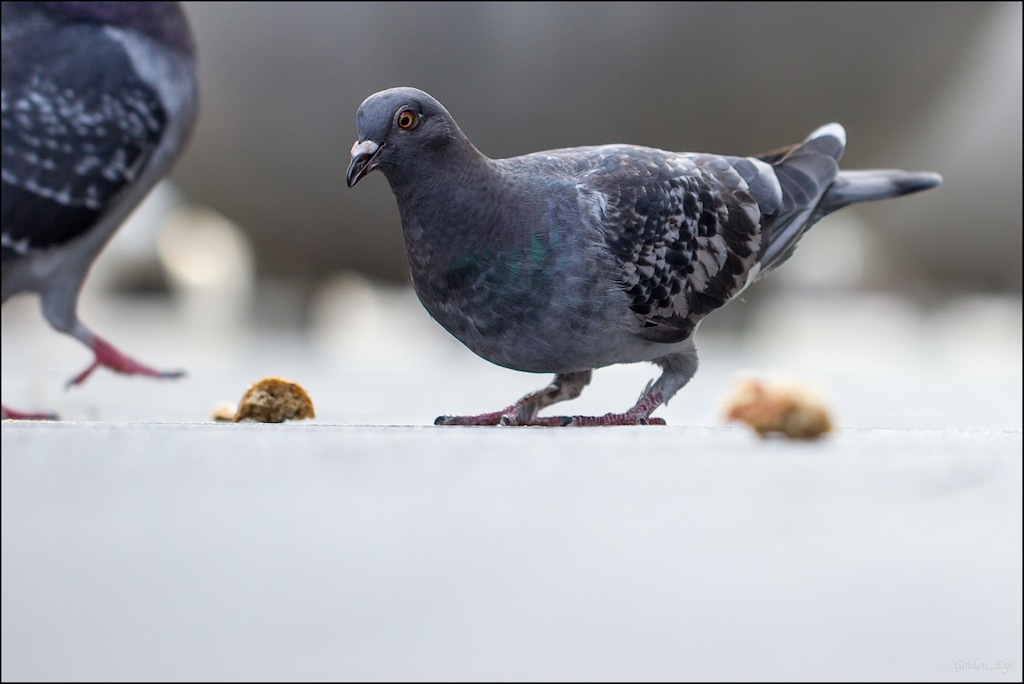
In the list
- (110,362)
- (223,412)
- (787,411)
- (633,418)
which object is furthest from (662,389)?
(110,362)

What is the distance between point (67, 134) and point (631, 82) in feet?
9.48

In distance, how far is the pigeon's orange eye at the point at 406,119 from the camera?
3.86ft

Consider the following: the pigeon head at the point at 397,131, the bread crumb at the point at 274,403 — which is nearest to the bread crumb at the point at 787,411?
the pigeon head at the point at 397,131

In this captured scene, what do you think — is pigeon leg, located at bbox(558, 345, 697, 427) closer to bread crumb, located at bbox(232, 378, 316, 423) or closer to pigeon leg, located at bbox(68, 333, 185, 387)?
bread crumb, located at bbox(232, 378, 316, 423)

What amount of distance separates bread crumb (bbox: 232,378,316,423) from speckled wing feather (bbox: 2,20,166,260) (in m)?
0.75

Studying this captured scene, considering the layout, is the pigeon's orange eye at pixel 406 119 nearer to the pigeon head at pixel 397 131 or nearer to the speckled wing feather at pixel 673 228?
the pigeon head at pixel 397 131

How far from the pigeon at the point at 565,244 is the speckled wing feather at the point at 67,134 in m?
0.91

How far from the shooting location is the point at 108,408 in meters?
1.80

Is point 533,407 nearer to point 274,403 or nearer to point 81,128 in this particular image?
point 274,403

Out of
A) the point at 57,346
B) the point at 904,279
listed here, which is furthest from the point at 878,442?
the point at 57,346

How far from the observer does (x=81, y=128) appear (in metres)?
1.88

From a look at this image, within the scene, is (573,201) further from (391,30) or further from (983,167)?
(983,167)

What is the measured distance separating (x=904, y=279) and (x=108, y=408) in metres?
4.78

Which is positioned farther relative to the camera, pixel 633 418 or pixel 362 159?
pixel 633 418
